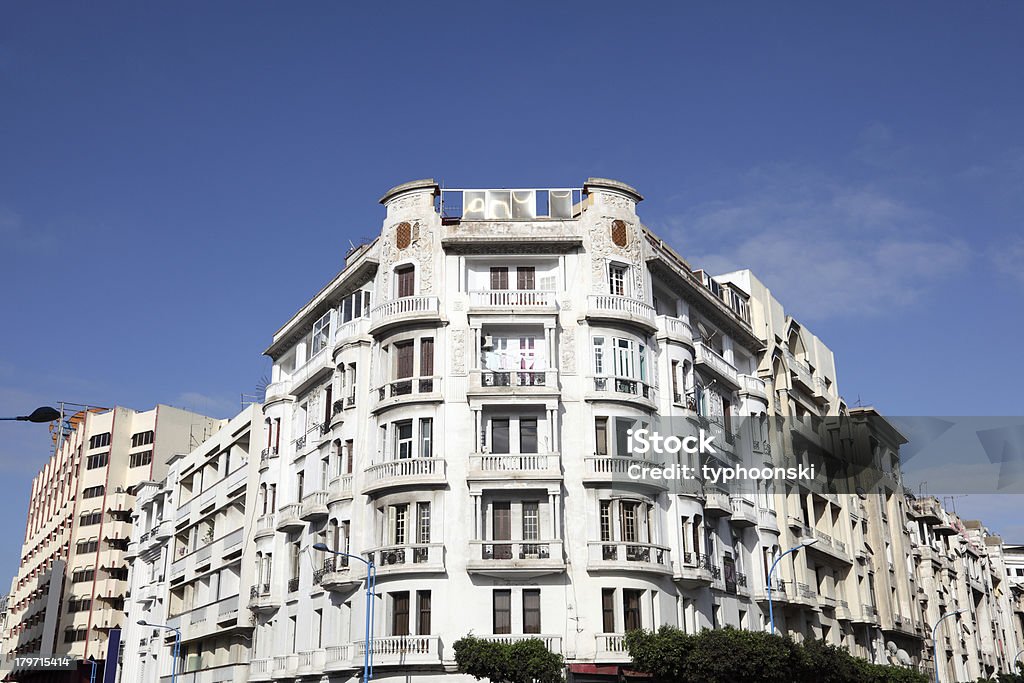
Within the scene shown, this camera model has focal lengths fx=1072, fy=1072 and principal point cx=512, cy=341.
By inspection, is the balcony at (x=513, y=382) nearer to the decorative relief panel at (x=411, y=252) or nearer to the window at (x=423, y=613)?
the decorative relief panel at (x=411, y=252)

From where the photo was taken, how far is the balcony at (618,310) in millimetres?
45031

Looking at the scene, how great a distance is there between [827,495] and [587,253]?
26.5 m

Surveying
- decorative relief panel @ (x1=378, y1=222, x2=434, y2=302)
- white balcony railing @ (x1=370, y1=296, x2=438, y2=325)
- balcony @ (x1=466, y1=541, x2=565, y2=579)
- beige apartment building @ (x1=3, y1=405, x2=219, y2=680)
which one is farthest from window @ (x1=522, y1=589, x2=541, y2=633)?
beige apartment building @ (x1=3, y1=405, x2=219, y2=680)

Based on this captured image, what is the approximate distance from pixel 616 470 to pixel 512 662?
30.1 feet

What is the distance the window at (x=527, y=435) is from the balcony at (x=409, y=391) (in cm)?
360

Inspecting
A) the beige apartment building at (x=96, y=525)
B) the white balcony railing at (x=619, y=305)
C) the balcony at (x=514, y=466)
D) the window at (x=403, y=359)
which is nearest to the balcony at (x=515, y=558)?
the balcony at (x=514, y=466)

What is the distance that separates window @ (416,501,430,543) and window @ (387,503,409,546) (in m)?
0.54

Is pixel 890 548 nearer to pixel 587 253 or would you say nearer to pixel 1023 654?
pixel 587 253

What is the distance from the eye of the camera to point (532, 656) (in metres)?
37.9

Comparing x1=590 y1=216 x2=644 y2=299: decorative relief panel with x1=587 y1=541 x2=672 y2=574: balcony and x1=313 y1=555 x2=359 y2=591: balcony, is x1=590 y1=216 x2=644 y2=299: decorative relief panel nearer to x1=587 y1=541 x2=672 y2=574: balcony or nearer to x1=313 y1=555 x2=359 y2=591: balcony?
x1=587 y1=541 x2=672 y2=574: balcony

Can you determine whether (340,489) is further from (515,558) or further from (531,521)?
(515,558)

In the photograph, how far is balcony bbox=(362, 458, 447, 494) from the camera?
42.3 metres

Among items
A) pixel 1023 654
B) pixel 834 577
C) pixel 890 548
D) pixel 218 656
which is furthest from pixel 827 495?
pixel 1023 654

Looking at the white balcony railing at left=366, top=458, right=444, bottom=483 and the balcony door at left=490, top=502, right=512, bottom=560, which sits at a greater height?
the white balcony railing at left=366, top=458, right=444, bottom=483
